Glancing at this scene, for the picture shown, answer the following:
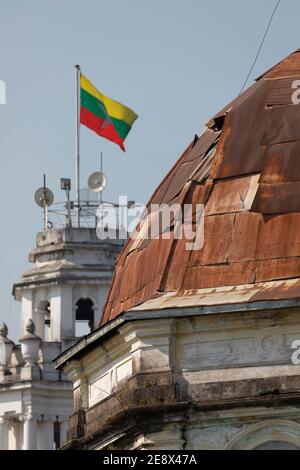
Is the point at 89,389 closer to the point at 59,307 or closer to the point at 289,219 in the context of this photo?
the point at 289,219

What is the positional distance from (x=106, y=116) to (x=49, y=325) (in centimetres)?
654

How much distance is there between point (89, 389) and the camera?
3616 centimetres

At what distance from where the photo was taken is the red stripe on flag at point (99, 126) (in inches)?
2768

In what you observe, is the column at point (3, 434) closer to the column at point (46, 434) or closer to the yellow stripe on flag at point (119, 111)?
the column at point (46, 434)

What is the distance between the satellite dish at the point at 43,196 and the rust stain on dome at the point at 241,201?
3729 centimetres

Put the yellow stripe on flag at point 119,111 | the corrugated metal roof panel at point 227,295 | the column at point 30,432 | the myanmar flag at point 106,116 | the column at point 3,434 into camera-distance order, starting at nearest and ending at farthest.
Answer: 1. the corrugated metal roof panel at point 227,295
2. the column at point 30,432
3. the myanmar flag at point 106,116
4. the yellow stripe on flag at point 119,111
5. the column at point 3,434

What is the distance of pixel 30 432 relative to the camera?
70.9 m

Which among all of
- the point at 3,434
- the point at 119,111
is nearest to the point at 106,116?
the point at 119,111

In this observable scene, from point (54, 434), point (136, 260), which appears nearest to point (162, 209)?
point (136, 260)

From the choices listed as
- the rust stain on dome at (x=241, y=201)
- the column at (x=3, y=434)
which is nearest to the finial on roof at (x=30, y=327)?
the column at (x=3, y=434)

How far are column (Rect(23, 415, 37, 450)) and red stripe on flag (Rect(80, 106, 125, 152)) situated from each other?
7.96 metres

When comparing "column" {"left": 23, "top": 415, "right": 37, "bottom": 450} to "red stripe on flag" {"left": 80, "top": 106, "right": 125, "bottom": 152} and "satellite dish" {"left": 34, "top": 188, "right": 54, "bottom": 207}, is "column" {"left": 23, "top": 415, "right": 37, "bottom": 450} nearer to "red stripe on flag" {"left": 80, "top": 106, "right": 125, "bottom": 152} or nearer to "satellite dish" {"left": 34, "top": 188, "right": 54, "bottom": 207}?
"satellite dish" {"left": 34, "top": 188, "right": 54, "bottom": 207}

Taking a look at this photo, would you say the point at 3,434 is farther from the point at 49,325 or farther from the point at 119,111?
the point at 119,111
